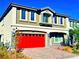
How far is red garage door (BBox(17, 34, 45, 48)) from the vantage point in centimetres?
2852

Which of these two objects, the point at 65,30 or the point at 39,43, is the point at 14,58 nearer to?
the point at 39,43

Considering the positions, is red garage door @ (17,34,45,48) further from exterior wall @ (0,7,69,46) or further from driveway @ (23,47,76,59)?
driveway @ (23,47,76,59)

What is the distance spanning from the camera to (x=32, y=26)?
98.6 ft

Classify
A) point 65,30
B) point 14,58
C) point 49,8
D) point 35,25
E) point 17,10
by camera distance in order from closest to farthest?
point 14,58
point 17,10
point 35,25
point 49,8
point 65,30

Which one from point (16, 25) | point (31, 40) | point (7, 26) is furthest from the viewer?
point (31, 40)

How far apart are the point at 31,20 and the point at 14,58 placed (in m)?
11.0

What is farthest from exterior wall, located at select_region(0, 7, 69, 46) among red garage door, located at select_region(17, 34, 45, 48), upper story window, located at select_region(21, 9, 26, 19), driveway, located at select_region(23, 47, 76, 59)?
driveway, located at select_region(23, 47, 76, 59)

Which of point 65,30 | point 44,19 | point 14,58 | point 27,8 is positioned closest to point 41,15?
point 44,19

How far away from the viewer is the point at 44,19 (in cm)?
3253

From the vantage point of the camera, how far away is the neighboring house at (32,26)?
2808 centimetres

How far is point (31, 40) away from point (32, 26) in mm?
2236

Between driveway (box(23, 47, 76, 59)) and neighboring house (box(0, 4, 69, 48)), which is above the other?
neighboring house (box(0, 4, 69, 48))

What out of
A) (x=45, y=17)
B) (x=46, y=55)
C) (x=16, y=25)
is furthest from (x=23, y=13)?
(x=46, y=55)

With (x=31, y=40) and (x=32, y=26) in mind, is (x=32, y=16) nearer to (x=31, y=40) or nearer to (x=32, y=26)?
(x=32, y=26)
